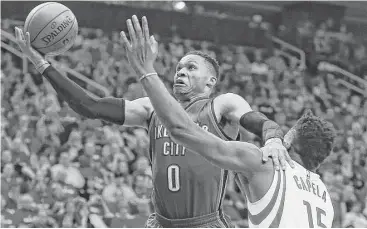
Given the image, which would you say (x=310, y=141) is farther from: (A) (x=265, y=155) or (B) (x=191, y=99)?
(B) (x=191, y=99)

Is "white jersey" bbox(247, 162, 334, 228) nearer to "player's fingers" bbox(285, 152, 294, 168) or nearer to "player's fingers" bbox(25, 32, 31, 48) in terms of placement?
"player's fingers" bbox(285, 152, 294, 168)

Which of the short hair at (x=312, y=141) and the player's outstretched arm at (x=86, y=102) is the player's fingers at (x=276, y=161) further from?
the player's outstretched arm at (x=86, y=102)

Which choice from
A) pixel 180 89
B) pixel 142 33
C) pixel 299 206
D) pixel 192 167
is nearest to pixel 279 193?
pixel 299 206

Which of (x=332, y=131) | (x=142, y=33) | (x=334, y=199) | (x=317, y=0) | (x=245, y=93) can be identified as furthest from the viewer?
(x=317, y=0)

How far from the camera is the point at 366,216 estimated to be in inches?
482

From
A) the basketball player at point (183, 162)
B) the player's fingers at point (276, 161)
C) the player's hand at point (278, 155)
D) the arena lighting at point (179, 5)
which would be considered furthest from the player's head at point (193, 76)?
the arena lighting at point (179, 5)

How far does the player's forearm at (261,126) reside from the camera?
4238 mm

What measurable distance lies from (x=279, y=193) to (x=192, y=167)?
61.3 inches

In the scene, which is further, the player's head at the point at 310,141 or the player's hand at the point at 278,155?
the player's head at the point at 310,141

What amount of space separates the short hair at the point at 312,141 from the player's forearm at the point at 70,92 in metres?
1.83

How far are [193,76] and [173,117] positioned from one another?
2095 mm

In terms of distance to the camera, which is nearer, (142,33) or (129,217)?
(142,33)

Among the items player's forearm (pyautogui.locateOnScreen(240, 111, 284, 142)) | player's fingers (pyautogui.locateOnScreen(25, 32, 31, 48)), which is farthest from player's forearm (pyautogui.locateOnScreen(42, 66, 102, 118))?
player's forearm (pyautogui.locateOnScreen(240, 111, 284, 142))

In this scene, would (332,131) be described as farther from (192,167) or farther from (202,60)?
(202,60)
